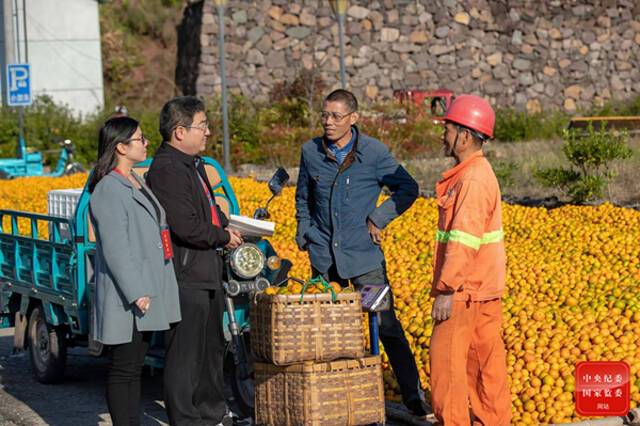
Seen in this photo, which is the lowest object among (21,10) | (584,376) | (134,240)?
(584,376)

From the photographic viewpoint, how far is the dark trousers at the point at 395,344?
7582mm

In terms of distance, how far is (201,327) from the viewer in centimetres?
735

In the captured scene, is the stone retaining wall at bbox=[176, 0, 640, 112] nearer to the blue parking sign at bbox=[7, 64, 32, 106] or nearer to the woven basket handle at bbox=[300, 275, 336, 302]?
the blue parking sign at bbox=[7, 64, 32, 106]

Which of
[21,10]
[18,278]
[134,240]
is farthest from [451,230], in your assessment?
[21,10]

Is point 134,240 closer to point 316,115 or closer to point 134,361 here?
point 134,361

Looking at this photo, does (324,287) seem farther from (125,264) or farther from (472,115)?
(472,115)

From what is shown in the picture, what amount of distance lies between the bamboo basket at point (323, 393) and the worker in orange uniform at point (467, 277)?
333 mm

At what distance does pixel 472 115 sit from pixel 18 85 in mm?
20597

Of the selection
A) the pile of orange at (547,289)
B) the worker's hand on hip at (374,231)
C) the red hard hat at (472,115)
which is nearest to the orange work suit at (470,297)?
the red hard hat at (472,115)

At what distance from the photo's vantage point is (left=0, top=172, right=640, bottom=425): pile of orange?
789 cm

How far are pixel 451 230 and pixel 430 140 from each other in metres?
17.2

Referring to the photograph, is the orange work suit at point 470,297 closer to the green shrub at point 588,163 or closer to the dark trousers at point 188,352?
the dark trousers at point 188,352

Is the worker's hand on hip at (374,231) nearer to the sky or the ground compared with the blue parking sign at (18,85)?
nearer to the ground

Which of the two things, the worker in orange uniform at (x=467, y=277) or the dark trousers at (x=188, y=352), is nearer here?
the worker in orange uniform at (x=467, y=277)
